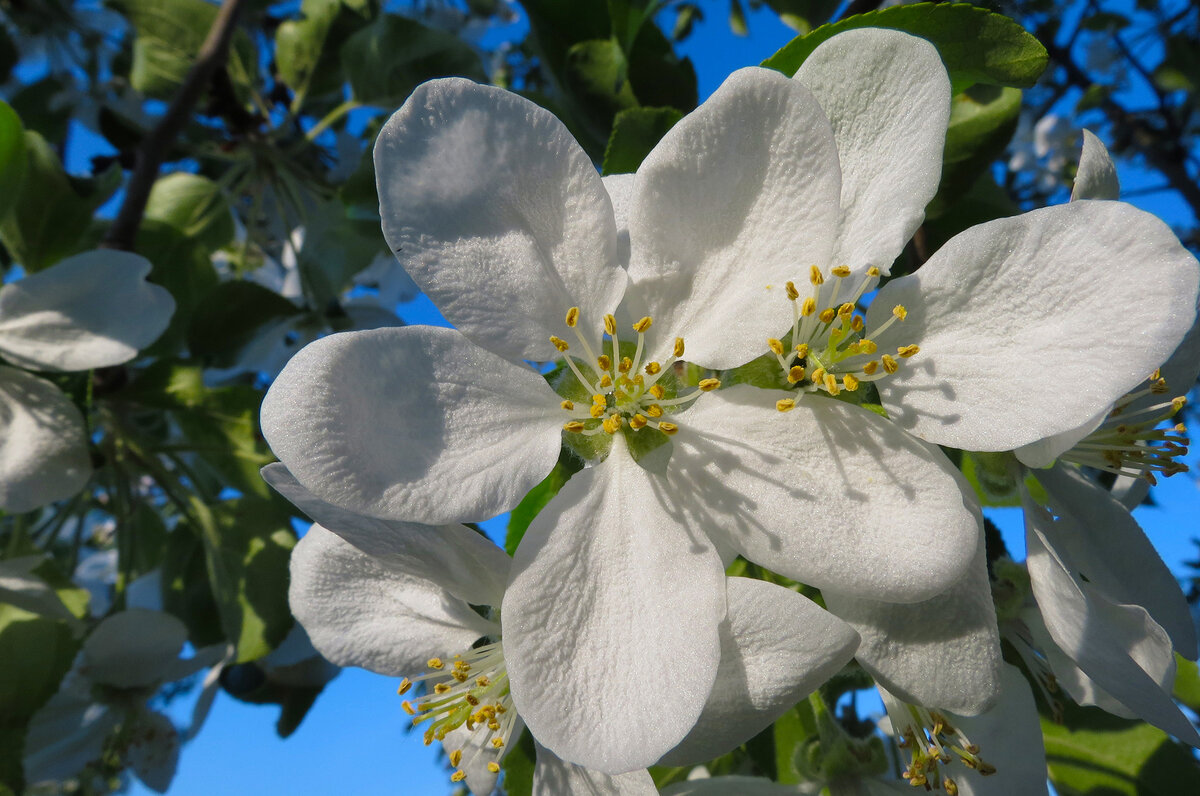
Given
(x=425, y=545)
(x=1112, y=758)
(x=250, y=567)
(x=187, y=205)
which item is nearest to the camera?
(x=425, y=545)

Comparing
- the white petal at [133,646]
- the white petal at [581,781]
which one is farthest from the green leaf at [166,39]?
the white petal at [581,781]

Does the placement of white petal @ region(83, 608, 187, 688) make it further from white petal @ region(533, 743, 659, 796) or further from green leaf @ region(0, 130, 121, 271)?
white petal @ region(533, 743, 659, 796)

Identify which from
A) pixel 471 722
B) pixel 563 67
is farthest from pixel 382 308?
pixel 471 722

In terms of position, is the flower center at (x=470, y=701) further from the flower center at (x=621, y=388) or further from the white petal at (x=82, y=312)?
the white petal at (x=82, y=312)

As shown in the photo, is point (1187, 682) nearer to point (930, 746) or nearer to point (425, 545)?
point (930, 746)

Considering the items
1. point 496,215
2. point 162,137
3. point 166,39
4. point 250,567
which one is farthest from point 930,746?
point 166,39
